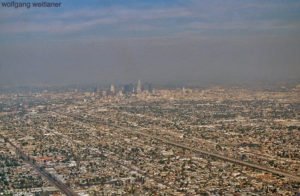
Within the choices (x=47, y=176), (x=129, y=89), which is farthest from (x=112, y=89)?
(x=47, y=176)

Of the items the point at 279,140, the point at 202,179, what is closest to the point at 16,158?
the point at 202,179

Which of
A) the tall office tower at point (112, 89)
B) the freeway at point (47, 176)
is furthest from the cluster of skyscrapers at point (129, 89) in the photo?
the freeway at point (47, 176)

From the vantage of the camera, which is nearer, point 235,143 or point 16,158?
point 16,158

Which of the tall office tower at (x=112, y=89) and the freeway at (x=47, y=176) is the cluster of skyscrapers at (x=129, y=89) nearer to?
the tall office tower at (x=112, y=89)

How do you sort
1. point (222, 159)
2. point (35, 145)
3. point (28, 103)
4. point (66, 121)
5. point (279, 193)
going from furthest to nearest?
point (28, 103) → point (66, 121) → point (35, 145) → point (222, 159) → point (279, 193)

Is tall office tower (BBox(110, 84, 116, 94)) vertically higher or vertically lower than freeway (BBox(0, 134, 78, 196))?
higher

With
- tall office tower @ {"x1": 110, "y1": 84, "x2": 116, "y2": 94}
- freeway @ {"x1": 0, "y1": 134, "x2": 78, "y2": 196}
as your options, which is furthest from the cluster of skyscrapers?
freeway @ {"x1": 0, "y1": 134, "x2": 78, "y2": 196}

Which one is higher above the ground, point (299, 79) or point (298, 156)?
point (299, 79)

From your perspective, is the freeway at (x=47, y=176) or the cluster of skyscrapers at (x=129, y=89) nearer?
the freeway at (x=47, y=176)

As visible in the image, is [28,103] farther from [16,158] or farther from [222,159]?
[222,159]

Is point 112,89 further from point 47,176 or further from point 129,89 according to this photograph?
point 47,176

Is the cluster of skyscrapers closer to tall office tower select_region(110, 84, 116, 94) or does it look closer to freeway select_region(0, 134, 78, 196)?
tall office tower select_region(110, 84, 116, 94)
